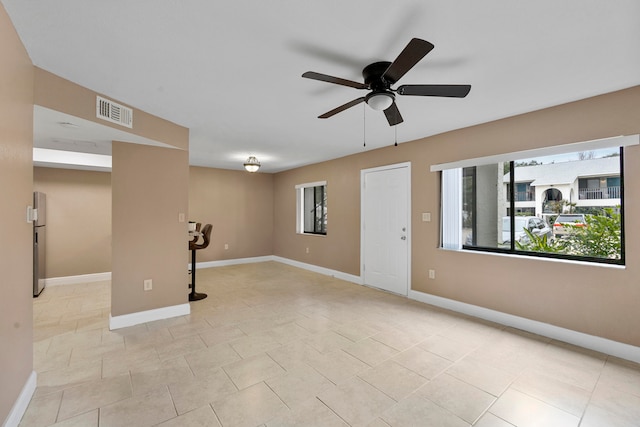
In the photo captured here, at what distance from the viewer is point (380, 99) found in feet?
6.80

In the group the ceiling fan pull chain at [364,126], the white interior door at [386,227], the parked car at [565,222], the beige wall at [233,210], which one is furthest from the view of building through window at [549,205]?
the beige wall at [233,210]

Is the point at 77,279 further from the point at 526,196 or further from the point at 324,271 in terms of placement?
the point at 526,196

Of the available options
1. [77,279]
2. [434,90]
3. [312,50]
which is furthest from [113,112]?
[77,279]

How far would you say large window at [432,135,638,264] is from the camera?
270cm

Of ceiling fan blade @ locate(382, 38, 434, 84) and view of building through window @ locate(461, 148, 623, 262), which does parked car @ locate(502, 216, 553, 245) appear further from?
ceiling fan blade @ locate(382, 38, 434, 84)

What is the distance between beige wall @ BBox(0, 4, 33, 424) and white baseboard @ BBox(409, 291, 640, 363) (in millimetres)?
4132

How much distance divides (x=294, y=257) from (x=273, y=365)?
4.47 m

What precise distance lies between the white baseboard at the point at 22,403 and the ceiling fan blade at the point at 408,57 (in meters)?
3.01

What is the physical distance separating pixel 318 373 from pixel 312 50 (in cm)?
245

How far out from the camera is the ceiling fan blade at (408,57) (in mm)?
1479

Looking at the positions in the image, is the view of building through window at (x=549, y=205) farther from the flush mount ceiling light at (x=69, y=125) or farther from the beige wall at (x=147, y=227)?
the flush mount ceiling light at (x=69, y=125)

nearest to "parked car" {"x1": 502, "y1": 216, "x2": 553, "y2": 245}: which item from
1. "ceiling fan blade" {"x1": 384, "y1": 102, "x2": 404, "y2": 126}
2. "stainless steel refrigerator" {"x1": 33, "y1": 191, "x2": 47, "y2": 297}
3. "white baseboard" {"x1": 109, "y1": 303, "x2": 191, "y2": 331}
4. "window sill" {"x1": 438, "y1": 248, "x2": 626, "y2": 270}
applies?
"window sill" {"x1": 438, "y1": 248, "x2": 626, "y2": 270}

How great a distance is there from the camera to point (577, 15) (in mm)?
1595

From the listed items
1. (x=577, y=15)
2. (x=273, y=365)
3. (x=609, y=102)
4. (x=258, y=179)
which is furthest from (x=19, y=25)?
(x=258, y=179)
